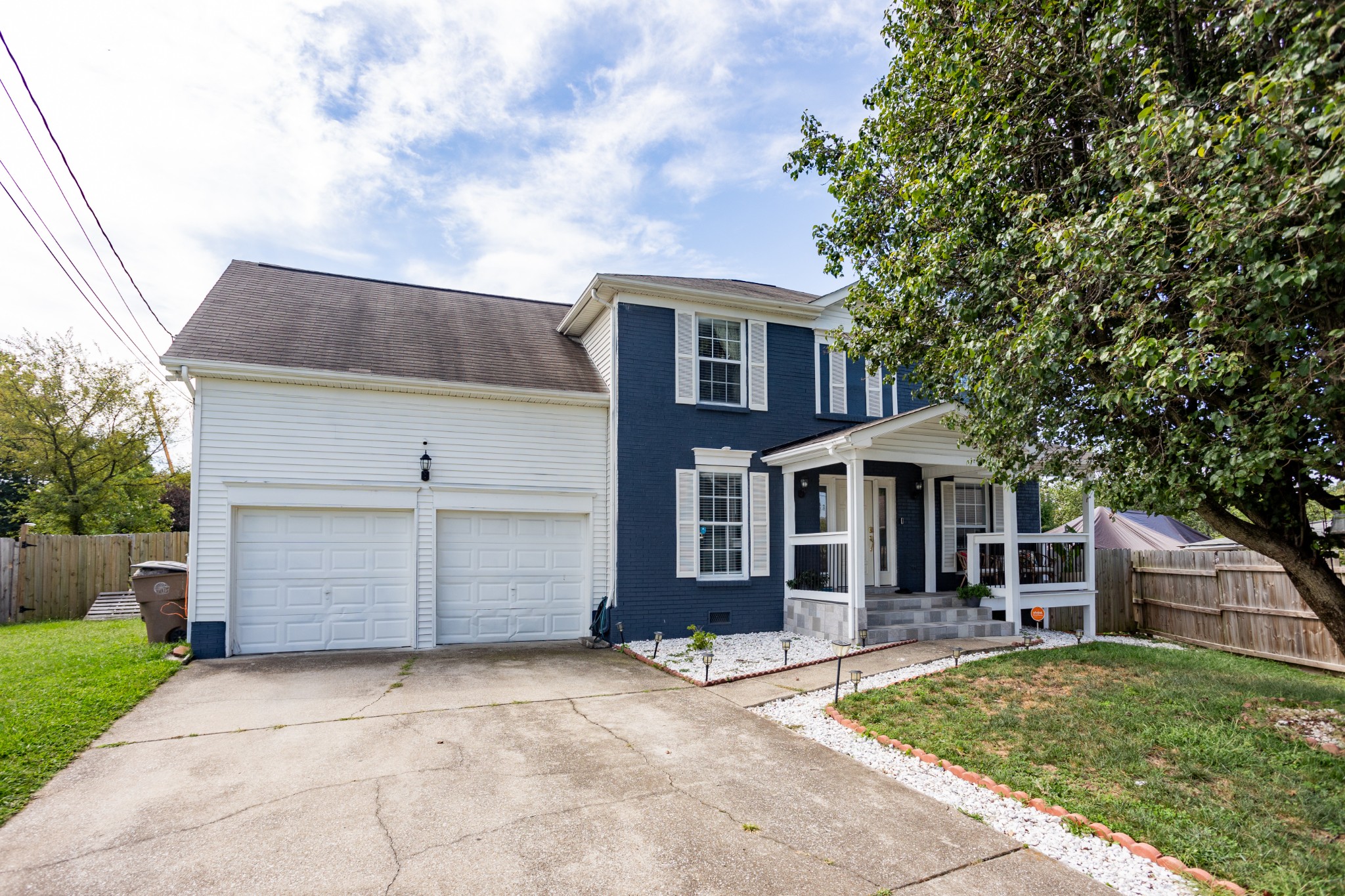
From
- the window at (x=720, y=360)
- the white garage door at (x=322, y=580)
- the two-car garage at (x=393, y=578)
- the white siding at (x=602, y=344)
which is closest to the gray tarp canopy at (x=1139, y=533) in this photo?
the window at (x=720, y=360)

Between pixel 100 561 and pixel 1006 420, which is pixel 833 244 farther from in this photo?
pixel 100 561

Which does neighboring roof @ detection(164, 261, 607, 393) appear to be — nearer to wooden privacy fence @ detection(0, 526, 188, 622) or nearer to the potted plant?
wooden privacy fence @ detection(0, 526, 188, 622)

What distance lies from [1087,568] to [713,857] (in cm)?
953

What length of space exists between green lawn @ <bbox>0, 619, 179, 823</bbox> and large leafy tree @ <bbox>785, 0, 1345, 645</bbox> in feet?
24.9

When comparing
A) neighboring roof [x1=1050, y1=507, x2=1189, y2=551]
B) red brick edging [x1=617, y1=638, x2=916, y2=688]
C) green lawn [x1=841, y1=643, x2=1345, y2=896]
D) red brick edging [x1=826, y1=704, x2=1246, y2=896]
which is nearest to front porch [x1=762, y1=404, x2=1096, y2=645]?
red brick edging [x1=617, y1=638, x2=916, y2=688]

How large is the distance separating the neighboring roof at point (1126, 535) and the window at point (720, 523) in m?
9.28

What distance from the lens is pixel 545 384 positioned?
418 inches

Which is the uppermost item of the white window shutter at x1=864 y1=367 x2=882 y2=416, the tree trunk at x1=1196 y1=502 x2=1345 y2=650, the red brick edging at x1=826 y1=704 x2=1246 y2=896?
the white window shutter at x1=864 y1=367 x2=882 y2=416

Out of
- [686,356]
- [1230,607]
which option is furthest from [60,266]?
[1230,607]

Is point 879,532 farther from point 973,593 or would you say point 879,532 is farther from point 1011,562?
point 1011,562

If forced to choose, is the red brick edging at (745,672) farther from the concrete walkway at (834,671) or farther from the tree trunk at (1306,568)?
the tree trunk at (1306,568)

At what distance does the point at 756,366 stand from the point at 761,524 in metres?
2.60

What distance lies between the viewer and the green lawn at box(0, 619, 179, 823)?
4.97 metres

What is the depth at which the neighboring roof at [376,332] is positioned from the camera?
31.6 ft
